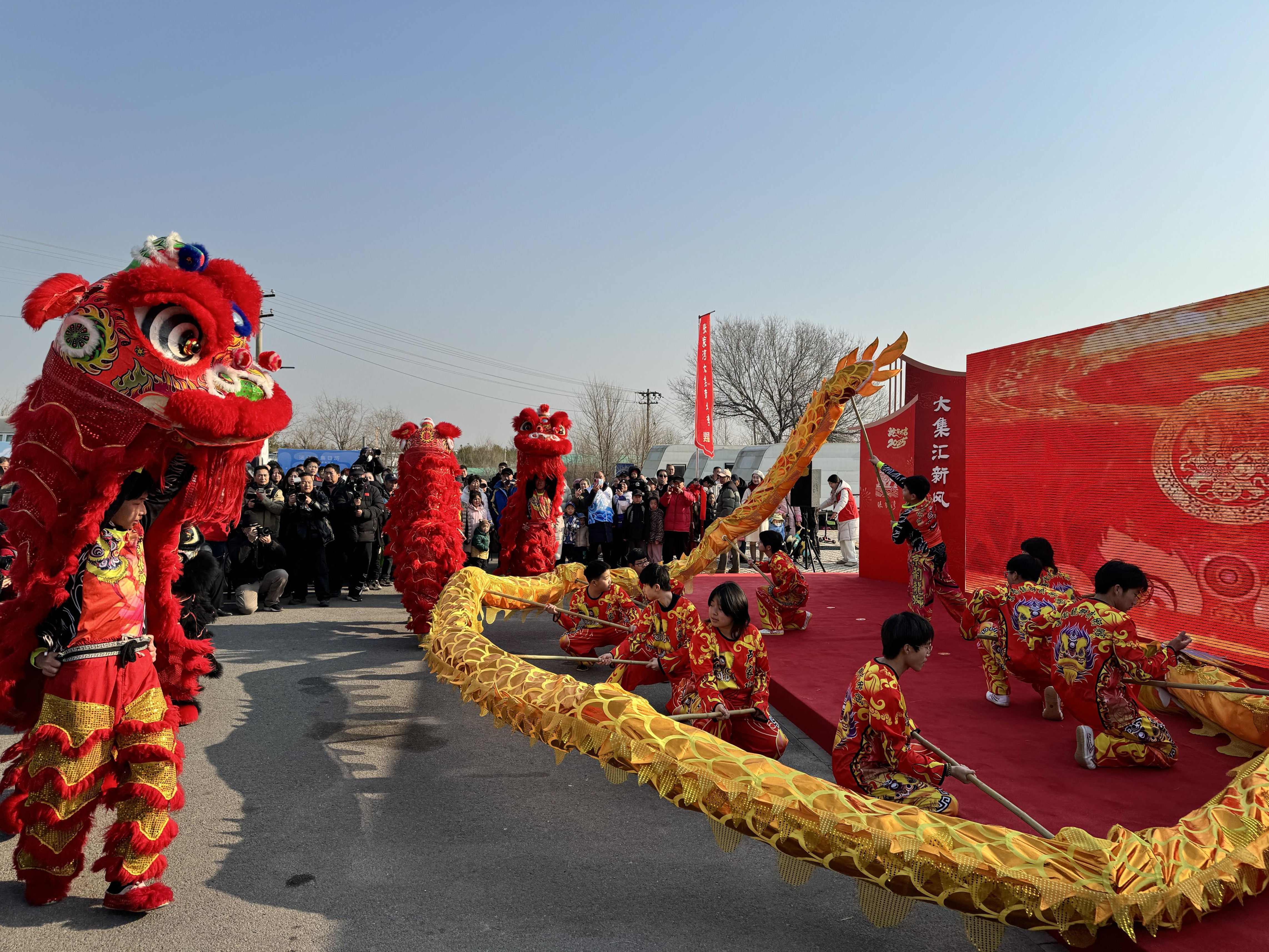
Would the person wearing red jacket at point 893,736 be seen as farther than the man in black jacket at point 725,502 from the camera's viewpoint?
No

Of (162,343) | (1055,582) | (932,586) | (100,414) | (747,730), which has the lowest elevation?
(747,730)

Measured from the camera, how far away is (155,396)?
2.65 meters

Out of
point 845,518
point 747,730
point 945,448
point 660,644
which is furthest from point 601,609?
point 845,518

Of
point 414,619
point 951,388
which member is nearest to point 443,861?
point 414,619

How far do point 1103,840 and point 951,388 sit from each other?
21.6 ft

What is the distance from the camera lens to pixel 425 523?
627 cm

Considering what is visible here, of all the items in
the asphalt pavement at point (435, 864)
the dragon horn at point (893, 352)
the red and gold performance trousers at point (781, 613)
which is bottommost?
the asphalt pavement at point (435, 864)

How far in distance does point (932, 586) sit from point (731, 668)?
2897mm

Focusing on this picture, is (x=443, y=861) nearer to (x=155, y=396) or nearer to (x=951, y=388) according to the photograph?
(x=155, y=396)

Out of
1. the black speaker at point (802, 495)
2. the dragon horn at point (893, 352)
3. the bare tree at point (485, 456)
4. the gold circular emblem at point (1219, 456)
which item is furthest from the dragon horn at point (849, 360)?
the bare tree at point (485, 456)

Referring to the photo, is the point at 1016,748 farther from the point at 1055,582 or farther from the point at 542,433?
the point at 542,433

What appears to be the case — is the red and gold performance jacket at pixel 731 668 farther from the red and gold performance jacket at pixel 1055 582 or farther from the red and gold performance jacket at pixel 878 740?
the red and gold performance jacket at pixel 1055 582

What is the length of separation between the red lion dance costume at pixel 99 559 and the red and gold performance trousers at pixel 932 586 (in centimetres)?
468

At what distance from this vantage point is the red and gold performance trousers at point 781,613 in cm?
637
